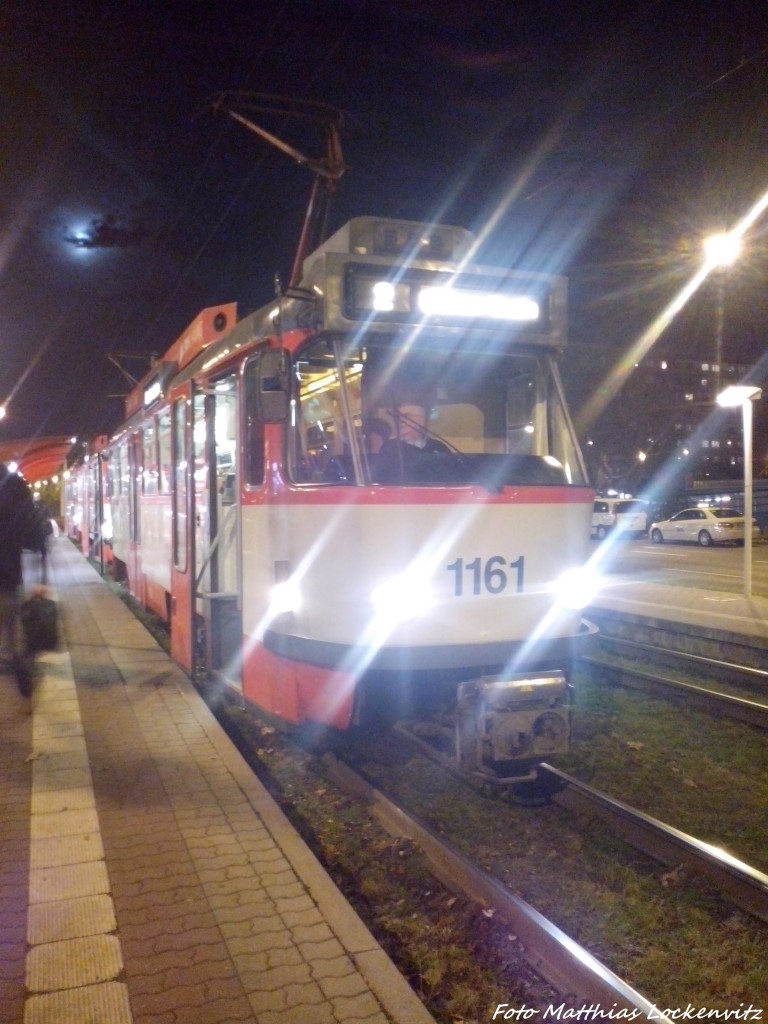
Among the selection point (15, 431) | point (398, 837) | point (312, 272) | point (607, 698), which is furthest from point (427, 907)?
point (15, 431)

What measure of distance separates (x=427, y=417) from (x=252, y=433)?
1314 mm

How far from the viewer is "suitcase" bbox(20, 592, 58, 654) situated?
8.12 m

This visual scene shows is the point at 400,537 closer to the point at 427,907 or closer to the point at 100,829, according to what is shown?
the point at 427,907

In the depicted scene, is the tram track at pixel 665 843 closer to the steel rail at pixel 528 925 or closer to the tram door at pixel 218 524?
the steel rail at pixel 528 925

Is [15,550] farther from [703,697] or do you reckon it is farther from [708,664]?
[708,664]

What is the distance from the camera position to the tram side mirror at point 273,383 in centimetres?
566

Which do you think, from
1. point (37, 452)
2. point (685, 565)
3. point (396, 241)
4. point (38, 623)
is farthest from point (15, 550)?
point (37, 452)

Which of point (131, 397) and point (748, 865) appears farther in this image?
point (131, 397)

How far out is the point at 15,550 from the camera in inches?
312

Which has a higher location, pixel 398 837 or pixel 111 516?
pixel 111 516

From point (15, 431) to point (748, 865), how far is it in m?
45.9

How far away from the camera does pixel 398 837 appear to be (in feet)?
17.7

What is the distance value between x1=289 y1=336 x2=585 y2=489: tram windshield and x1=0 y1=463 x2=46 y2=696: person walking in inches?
130

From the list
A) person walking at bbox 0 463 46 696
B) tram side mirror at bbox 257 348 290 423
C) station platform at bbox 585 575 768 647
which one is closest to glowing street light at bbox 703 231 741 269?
station platform at bbox 585 575 768 647
